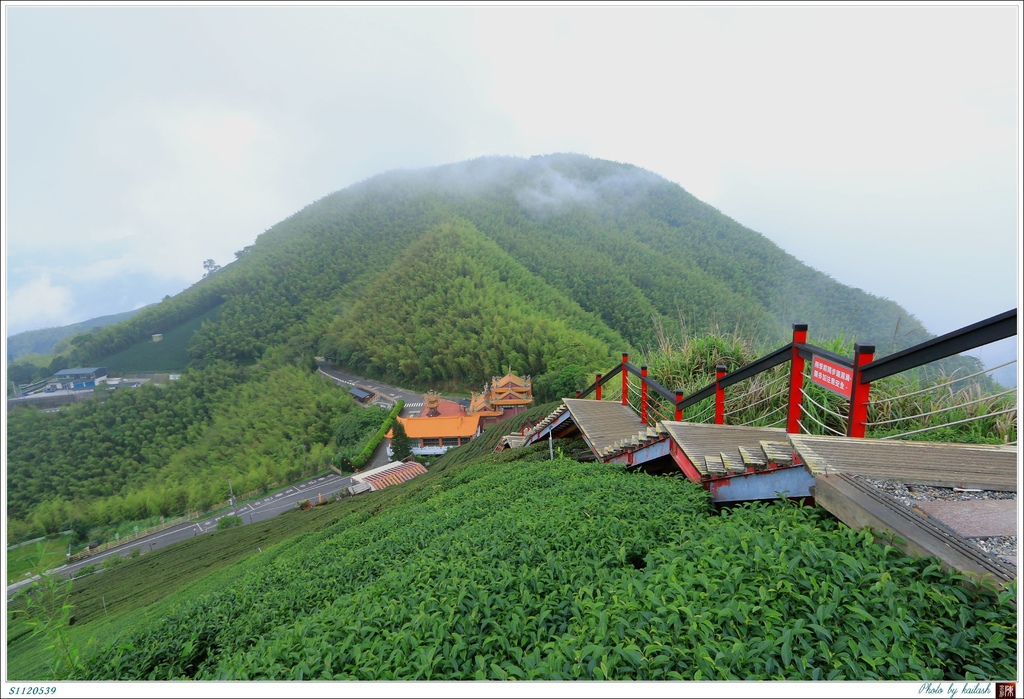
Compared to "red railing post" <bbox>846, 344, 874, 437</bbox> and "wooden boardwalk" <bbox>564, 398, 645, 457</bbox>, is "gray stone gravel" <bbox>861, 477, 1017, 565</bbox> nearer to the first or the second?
"red railing post" <bbox>846, 344, 874, 437</bbox>

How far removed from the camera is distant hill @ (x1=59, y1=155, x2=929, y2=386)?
36625 millimetres

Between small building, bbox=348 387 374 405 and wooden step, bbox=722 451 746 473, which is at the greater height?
wooden step, bbox=722 451 746 473

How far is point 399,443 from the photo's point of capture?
2731 cm

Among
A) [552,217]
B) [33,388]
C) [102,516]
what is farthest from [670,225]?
[33,388]

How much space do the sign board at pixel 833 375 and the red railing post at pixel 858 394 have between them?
0.13 ft

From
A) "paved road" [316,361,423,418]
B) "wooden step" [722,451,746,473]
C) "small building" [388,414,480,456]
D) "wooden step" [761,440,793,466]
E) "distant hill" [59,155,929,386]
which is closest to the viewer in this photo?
"wooden step" [761,440,793,466]

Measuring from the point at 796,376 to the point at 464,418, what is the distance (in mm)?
26502

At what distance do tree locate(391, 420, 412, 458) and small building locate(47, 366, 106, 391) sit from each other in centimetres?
4019

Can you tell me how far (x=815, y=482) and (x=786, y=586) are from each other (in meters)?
0.76

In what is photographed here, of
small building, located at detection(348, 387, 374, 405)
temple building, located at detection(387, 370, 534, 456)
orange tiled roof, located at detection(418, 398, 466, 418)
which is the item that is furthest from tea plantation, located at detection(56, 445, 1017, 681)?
small building, located at detection(348, 387, 374, 405)

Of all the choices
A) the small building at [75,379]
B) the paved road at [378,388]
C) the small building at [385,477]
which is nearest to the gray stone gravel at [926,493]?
the small building at [385,477]

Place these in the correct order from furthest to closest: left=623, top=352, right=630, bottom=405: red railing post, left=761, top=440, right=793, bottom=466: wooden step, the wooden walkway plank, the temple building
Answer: the temple building → left=623, top=352, right=630, bottom=405: red railing post → left=761, top=440, right=793, bottom=466: wooden step → the wooden walkway plank

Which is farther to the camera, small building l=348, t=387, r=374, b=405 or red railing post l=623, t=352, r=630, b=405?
small building l=348, t=387, r=374, b=405

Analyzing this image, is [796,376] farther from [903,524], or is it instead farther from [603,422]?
[603,422]
